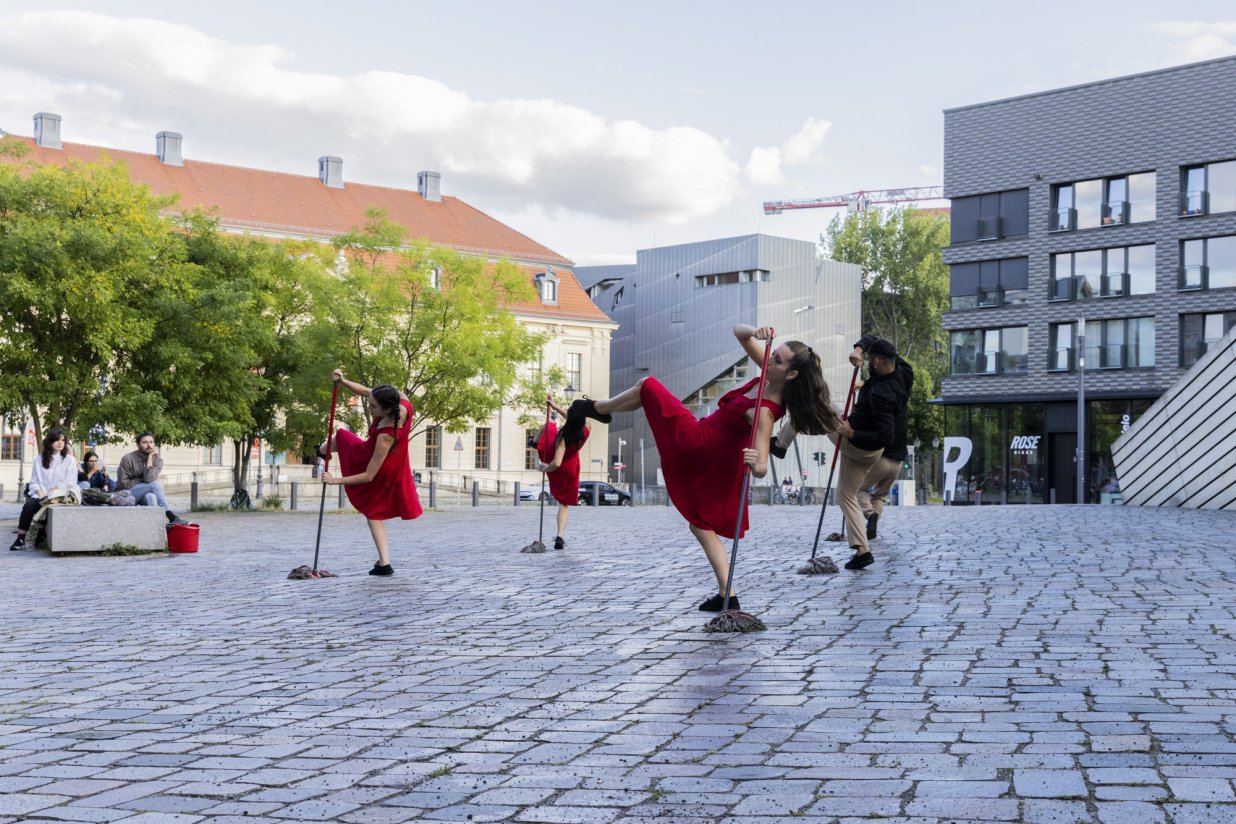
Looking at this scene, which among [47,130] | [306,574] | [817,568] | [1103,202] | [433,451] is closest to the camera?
[817,568]

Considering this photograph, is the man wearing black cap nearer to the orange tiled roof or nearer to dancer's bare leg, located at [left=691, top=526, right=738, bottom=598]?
dancer's bare leg, located at [left=691, top=526, right=738, bottom=598]

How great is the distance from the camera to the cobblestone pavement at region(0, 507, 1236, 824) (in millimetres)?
4133

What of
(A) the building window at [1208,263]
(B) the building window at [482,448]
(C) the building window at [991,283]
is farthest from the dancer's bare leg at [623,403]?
(B) the building window at [482,448]

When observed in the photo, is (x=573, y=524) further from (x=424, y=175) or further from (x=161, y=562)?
(x=424, y=175)

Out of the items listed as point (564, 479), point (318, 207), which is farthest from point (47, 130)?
point (564, 479)

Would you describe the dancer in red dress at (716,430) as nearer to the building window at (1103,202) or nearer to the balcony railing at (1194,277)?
the balcony railing at (1194,277)

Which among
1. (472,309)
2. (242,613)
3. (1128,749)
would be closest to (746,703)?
(1128,749)

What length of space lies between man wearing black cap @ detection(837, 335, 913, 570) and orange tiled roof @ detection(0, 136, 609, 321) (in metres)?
49.6

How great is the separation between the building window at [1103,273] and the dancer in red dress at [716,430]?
43.4 meters

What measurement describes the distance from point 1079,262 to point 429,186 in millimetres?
37383

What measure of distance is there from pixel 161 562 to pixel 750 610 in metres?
8.31

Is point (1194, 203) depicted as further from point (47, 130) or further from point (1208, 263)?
point (47, 130)

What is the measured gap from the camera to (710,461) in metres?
8.27

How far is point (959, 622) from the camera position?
8.24 meters
